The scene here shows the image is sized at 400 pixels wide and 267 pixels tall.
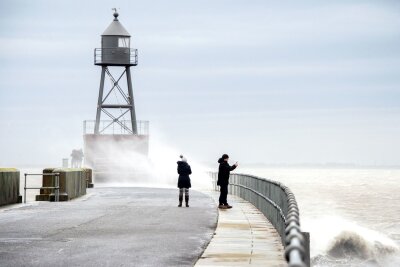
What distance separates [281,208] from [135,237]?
326 centimetres

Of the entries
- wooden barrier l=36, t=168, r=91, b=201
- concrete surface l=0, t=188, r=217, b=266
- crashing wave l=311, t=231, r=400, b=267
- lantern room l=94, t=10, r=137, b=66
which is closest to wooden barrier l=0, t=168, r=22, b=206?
concrete surface l=0, t=188, r=217, b=266

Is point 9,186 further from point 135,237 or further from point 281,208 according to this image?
point 281,208

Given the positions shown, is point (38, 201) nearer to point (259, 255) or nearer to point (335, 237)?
point (335, 237)

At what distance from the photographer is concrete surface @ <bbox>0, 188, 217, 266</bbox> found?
1495 cm

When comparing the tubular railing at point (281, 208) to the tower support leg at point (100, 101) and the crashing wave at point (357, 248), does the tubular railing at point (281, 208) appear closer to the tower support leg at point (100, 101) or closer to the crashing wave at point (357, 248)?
the crashing wave at point (357, 248)

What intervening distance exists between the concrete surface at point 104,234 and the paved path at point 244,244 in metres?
0.31

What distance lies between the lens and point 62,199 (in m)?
34.3

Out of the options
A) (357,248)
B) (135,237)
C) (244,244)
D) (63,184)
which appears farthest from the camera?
(357,248)

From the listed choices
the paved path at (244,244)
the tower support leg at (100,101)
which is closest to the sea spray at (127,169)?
the tower support leg at (100,101)

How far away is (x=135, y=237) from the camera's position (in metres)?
18.8

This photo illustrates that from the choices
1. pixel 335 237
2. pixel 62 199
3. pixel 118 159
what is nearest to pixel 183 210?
pixel 62 199

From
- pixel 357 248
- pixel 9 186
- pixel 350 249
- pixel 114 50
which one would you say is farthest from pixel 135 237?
pixel 114 50

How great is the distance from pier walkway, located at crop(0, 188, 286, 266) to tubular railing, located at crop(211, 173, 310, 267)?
0.40m

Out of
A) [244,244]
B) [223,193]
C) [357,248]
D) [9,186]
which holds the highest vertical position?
[9,186]
